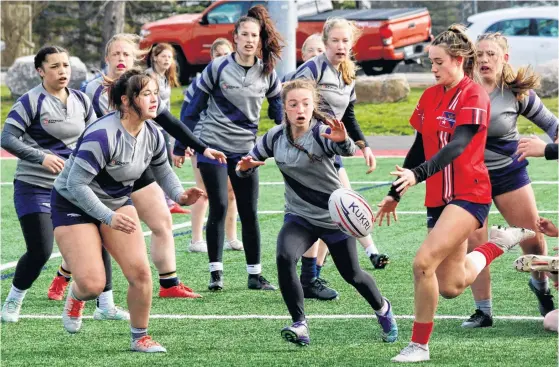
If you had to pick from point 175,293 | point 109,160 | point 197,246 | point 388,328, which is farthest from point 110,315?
point 197,246

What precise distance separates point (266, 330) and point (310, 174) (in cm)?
112

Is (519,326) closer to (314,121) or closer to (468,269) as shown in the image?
(468,269)

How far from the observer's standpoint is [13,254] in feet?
37.5

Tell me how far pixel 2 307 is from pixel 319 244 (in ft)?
8.53

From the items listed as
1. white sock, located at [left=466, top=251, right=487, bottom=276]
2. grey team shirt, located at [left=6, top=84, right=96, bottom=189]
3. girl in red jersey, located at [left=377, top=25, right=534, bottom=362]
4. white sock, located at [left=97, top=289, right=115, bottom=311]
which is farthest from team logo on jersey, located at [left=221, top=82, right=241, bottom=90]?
white sock, located at [left=466, top=251, right=487, bottom=276]

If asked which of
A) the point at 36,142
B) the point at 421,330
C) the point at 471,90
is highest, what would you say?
the point at 471,90

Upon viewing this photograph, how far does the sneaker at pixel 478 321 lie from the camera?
7934mm

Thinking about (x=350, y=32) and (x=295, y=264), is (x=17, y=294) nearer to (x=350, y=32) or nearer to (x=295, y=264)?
(x=295, y=264)

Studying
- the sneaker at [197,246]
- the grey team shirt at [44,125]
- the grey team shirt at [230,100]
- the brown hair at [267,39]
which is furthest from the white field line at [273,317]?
the sneaker at [197,246]

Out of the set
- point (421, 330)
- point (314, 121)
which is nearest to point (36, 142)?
point (314, 121)

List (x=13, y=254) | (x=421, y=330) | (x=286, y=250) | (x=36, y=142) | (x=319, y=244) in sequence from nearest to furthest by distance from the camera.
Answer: (x=421, y=330), (x=286, y=250), (x=36, y=142), (x=319, y=244), (x=13, y=254)

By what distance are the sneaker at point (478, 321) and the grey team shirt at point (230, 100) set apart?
2551 millimetres

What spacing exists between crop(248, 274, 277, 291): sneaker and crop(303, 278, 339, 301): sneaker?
0.46 meters

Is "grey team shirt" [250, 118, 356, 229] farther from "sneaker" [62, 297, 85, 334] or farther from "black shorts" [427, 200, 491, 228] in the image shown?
"sneaker" [62, 297, 85, 334]
